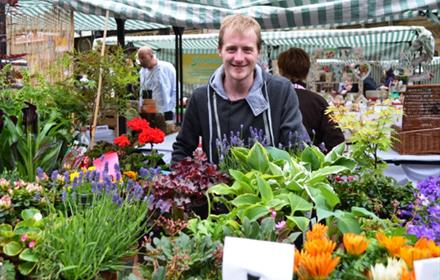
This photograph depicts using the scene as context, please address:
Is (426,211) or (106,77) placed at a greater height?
(106,77)

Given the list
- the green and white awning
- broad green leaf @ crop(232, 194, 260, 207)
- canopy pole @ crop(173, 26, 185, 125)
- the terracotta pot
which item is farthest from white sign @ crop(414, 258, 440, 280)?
canopy pole @ crop(173, 26, 185, 125)

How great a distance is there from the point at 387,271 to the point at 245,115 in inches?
55.9

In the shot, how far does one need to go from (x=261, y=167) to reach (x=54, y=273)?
80cm

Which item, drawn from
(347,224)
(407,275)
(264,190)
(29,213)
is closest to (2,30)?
(29,213)

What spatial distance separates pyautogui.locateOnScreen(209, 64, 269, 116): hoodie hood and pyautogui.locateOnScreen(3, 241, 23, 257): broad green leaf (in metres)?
1.27

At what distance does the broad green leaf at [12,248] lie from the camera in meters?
1.38

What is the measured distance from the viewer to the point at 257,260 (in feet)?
3.69

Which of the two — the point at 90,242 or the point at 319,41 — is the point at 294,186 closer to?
the point at 90,242

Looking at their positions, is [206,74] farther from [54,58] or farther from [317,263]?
[317,263]

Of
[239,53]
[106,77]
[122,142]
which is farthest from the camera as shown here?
[122,142]

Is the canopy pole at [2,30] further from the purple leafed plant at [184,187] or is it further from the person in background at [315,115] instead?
the person in background at [315,115]

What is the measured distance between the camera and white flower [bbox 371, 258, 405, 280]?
1.08m

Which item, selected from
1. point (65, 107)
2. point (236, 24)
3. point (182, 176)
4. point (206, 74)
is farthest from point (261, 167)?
point (206, 74)

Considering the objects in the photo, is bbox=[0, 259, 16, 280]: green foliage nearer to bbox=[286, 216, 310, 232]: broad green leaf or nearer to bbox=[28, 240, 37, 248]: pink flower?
bbox=[28, 240, 37, 248]: pink flower
